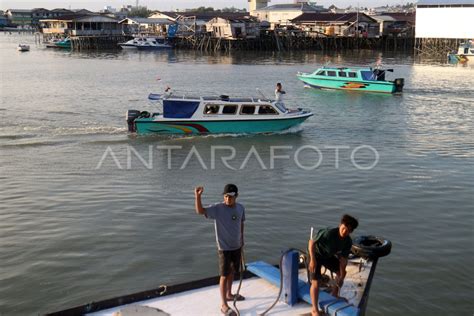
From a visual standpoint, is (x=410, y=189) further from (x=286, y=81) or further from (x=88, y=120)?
(x=286, y=81)

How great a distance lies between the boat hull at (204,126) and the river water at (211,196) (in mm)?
398

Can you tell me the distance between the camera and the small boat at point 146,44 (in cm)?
9450

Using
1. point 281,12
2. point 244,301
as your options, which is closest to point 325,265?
point 244,301

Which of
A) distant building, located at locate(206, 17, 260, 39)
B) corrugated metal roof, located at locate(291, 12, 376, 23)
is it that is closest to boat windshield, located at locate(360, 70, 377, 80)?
distant building, located at locate(206, 17, 260, 39)

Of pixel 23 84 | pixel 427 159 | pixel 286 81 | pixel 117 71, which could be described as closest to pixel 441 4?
pixel 286 81

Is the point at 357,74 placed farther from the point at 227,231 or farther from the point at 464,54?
the point at 464,54

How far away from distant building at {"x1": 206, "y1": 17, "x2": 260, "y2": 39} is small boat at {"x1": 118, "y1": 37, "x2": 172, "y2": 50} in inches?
336

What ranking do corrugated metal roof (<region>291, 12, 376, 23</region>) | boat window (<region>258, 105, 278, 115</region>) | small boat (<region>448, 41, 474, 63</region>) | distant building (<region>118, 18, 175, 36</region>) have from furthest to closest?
distant building (<region>118, 18, 175, 36</region>) < corrugated metal roof (<region>291, 12, 376, 23</region>) < small boat (<region>448, 41, 474, 63</region>) < boat window (<region>258, 105, 278, 115</region>)

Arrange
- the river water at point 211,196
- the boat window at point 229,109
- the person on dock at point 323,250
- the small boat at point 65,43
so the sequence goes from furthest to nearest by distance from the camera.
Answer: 1. the small boat at point 65,43
2. the boat window at point 229,109
3. the river water at point 211,196
4. the person on dock at point 323,250

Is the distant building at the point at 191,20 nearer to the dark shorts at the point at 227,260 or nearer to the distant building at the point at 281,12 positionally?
the distant building at the point at 281,12

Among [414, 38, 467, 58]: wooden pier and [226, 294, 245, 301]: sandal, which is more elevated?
[414, 38, 467, 58]: wooden pier

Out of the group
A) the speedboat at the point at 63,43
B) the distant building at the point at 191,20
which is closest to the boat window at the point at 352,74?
the distant building at the point at 191,20

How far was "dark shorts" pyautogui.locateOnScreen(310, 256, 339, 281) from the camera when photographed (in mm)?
8227

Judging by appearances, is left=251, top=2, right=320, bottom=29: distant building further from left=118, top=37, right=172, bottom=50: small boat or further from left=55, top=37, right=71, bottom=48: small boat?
left=55, top=37, right=71, bottom=48: small boat
